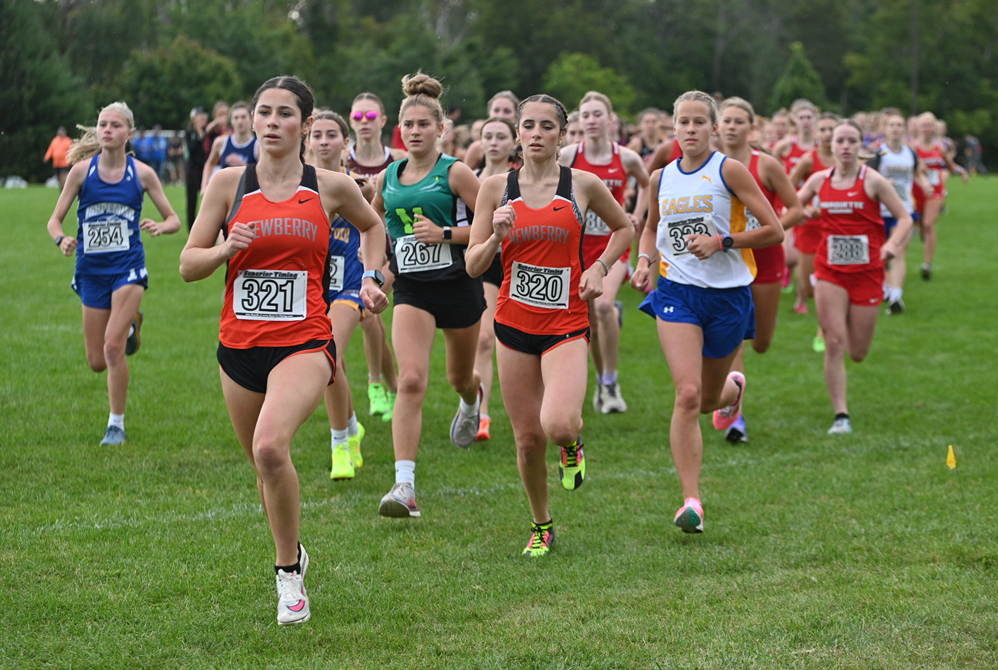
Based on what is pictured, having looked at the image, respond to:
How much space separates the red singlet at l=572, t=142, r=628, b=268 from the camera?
8.66 meters

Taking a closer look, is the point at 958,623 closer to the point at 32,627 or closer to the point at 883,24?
the point at 32,627

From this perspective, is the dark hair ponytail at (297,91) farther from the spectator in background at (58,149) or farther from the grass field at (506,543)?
the spectator in background at (58,149)

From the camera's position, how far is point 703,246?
598cm

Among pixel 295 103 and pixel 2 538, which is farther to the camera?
pixel 2 538

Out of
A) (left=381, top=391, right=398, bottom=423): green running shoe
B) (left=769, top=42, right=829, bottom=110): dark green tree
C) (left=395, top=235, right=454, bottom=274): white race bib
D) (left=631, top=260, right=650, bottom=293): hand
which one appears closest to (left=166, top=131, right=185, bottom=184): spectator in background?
(left=381, top=391, right=398, bottom=423): green running shoe

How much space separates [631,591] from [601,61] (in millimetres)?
74427

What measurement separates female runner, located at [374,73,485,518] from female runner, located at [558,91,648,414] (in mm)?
2513

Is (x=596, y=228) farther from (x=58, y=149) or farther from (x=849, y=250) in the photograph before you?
(x=58, y=149)

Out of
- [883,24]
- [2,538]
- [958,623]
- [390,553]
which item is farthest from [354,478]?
[883,24]

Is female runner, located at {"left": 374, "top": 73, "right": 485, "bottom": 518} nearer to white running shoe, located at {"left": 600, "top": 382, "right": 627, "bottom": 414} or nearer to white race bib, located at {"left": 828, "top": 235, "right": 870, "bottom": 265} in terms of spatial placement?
white running shoe, located at {"left": 600, "top": 382, "right": 627, "bottom": 414}

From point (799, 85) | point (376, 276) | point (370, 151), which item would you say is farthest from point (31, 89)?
point (799, 85)

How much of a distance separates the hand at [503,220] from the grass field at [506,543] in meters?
1.61

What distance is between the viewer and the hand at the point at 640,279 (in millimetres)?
6014

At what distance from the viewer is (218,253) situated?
4.33m
